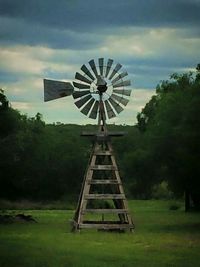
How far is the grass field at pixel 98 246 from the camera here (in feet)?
61.8

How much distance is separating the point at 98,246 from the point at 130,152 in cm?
3786

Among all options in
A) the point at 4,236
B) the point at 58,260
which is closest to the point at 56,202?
the point at 4,236

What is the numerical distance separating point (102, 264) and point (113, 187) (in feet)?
45.0

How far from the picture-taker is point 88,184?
31312mm

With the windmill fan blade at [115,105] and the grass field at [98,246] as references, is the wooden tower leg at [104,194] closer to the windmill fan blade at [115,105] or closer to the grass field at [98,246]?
the grass field at [98,246]

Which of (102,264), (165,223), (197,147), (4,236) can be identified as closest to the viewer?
(102,264)

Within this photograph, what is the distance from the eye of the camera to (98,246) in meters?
23.7

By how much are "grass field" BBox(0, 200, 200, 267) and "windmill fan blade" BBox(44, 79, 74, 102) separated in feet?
15.7

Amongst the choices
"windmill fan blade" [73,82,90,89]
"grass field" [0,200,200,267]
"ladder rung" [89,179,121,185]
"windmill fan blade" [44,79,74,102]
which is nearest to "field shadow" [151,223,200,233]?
"grass field" [0,200,200,267]

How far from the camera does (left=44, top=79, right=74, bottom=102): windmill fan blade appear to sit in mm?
28938

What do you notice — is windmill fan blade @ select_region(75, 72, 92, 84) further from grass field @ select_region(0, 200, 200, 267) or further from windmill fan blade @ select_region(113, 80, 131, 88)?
grass field @ select_region(0, 200, 200, 267)

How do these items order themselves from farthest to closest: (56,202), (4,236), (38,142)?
1. (56,202)
2. (38,142)
3. (4,236)

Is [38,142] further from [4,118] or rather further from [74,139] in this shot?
[4,118]

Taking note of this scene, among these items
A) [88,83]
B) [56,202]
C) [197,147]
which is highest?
[88,83]
